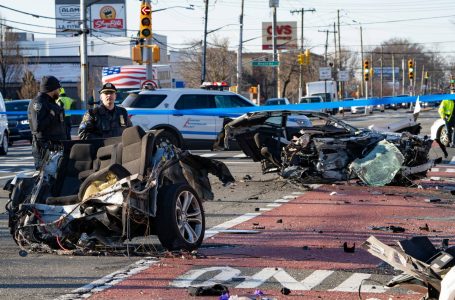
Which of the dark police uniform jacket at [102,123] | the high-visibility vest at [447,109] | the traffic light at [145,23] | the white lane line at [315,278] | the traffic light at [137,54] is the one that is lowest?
the white lane line at [315,278]

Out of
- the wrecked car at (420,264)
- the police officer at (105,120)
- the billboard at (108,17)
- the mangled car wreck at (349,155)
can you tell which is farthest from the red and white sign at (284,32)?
the wrecked car at (420,264)

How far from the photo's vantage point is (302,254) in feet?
29.1

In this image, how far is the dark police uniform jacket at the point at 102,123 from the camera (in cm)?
1149

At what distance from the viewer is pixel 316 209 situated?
12844 millimetres

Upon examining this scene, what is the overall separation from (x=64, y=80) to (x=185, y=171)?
72.2 meters

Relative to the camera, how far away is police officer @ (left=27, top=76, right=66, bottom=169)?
1225 centimetres

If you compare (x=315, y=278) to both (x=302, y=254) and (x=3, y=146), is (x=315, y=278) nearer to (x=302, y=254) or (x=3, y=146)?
(x=302, y=254)

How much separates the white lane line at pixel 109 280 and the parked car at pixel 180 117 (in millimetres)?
14721

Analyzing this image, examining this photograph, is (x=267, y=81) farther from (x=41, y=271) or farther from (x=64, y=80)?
(x=41, y=271)

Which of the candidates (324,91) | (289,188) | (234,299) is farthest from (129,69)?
(234,299)

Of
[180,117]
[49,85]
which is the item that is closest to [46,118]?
[49,85]

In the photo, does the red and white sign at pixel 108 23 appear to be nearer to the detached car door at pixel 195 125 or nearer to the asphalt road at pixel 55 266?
the detached car door at pixel 195 125

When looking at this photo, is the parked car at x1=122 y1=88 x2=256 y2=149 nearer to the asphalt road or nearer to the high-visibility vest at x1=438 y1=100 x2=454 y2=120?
the high-visibility vest at x1=438 y1=100 x2=454 y2=120

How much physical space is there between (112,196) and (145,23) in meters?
21.5
